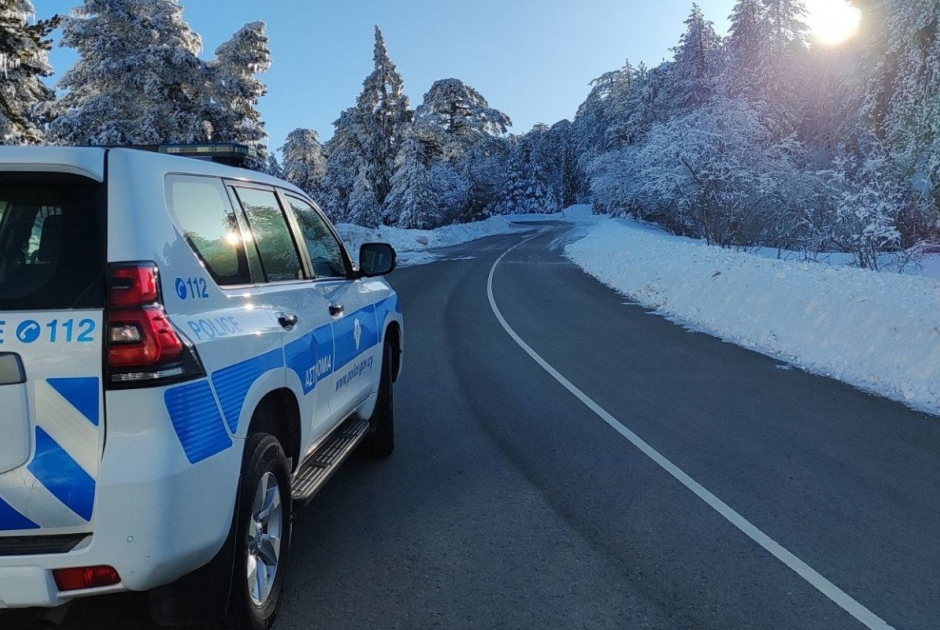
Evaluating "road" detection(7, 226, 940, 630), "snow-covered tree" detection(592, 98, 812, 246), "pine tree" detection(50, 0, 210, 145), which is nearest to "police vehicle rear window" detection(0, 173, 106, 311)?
"road" detection(7, 226, 940, 630)

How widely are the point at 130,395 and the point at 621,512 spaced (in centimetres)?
327

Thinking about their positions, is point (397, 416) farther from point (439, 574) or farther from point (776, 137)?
point (776, 137)

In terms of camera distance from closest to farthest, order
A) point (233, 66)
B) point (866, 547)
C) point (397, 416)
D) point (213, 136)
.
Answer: point (866, 547)
point (397, 416)
point (213, 136)
point (233, 66)

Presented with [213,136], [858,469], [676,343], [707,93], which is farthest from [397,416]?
[707,93]

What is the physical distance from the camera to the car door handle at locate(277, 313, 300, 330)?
3219 millimetres

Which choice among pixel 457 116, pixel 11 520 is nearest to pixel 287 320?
pixel 11 520

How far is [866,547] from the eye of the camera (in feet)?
13.1

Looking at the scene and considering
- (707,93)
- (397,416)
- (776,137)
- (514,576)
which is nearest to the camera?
(514,576)

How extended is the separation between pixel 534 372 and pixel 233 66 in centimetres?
2291

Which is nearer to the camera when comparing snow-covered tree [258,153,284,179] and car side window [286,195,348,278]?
car side window [286,195,348,278]

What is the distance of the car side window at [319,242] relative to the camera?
4.43 m

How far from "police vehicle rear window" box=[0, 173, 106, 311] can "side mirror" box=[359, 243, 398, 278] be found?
2586 mm

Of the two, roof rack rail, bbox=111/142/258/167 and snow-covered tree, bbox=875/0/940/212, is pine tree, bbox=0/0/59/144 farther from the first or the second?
snow-covered tree, bbox=875/0/940/212

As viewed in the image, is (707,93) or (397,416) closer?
(397,416)
